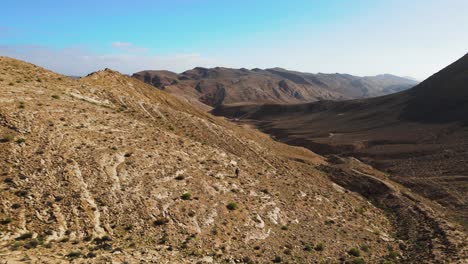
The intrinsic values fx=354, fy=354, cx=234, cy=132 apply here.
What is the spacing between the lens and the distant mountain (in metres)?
43.5

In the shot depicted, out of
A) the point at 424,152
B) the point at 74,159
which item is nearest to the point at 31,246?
the point at 74,159

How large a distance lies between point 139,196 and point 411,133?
6992 cm

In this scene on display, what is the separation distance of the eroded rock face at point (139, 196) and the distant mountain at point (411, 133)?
16.3 metres

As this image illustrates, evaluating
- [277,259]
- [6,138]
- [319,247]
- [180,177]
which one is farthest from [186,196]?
[6,138]

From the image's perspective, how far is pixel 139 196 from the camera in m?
19.5

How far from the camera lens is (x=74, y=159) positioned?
811 inches

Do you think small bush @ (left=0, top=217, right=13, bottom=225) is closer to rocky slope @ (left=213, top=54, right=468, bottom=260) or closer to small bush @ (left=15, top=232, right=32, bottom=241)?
small bush @ (left=15, top=232, right=32, bottom=241)

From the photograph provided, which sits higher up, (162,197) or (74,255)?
(162,197)

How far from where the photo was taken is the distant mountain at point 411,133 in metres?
43.5

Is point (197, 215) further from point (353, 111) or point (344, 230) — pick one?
point (353, 111)

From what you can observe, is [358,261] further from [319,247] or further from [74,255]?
[74,255]

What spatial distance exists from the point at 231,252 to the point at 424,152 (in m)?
51.7

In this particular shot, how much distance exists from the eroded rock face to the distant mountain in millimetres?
16281

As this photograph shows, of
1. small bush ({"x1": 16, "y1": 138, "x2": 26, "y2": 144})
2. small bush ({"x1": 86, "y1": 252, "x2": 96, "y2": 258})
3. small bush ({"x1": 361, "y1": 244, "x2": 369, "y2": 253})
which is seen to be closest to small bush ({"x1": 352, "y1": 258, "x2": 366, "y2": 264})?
small bush ({"x1": 361, "y1": 244, "x2": 369, "y2": 253})
